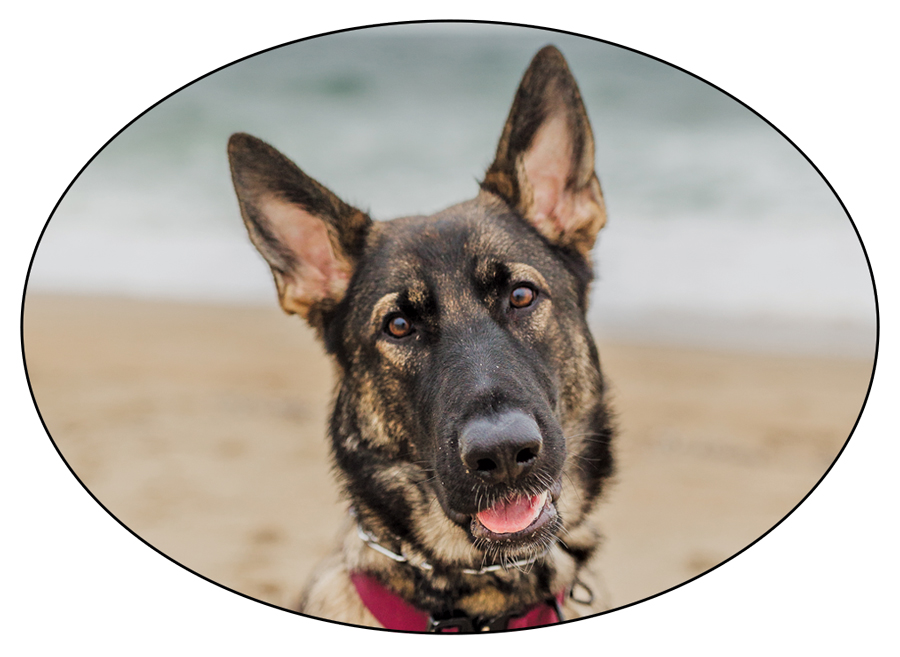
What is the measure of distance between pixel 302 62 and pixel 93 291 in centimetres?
314

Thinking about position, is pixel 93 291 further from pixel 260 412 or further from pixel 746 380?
pixel 746 380

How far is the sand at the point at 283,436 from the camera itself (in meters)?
6.43

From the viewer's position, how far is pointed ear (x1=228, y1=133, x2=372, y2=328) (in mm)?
3473

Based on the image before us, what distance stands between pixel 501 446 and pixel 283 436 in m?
9.66

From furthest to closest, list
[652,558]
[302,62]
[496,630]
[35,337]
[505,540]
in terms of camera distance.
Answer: [652,558], [35,337], [302,62], [496,630], [505,540]

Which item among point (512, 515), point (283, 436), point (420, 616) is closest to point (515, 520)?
point (512, 515)

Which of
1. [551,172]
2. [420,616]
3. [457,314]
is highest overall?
[551,172]

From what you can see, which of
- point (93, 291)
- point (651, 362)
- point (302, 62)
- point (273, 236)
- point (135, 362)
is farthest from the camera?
point (135, 362)

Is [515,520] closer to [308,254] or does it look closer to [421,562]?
[421,562]

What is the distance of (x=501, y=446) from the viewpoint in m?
2.72

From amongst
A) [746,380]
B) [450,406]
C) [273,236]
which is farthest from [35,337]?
[746,380]

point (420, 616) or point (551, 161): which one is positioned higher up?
point (551, 161)

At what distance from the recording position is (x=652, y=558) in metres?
7.14

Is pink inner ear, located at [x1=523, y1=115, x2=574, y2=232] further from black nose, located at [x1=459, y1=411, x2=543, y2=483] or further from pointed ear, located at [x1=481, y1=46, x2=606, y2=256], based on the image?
black nose, located at [x1=459, y1=411, x2=543, y2=483]
